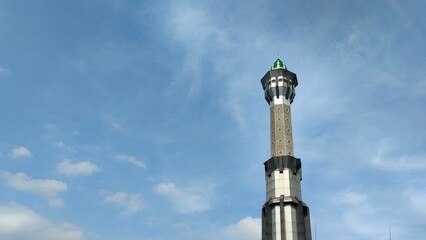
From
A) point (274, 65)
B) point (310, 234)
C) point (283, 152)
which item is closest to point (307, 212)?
point (310, 234)

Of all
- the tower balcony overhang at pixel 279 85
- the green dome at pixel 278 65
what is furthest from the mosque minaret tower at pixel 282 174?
the green dome at pixel 278 65

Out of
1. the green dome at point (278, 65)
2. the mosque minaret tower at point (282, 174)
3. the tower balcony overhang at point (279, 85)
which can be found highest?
the green dome at point (278, 65)

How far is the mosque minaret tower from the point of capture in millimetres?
76125

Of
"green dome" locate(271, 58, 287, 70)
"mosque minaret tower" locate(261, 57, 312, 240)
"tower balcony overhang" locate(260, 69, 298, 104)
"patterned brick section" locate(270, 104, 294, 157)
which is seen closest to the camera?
"mosque minaret tower" locate(261, 57, 312, 240)

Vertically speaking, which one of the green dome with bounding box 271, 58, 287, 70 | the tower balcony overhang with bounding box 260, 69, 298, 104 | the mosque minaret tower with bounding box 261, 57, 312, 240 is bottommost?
the mosque minaret tower with bounding box 261, 57, 312, 240

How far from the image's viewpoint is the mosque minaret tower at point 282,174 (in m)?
76.1

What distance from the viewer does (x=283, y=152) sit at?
83.8 metres

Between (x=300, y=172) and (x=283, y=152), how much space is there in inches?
189

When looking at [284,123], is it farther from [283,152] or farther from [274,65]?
[274,65]

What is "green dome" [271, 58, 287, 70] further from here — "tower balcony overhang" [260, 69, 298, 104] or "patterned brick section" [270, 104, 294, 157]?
"patterned brick section" [270, 104, 294, 157]

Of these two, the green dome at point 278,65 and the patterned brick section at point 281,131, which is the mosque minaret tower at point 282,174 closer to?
the patterned brick section at point 281,131

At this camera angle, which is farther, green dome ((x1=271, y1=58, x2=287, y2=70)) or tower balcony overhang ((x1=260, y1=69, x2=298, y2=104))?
green dome ((x1=271, y1=58, x2=287, y2=70))

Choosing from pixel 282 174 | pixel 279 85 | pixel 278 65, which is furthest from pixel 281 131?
pixel 278 65

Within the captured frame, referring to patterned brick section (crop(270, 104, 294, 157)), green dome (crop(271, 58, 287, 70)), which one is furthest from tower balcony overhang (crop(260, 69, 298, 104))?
patterned brick section (crop(270, 104, 294, 157))
